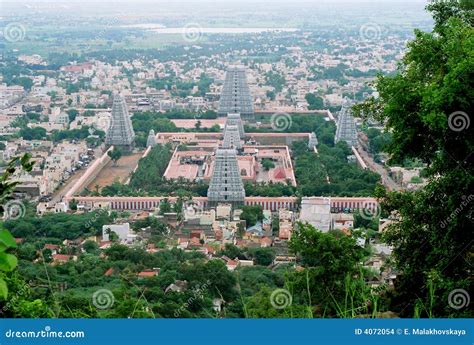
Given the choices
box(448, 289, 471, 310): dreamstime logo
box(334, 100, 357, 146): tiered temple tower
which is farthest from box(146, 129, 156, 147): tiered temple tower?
box(448, 289, 471, 310): dreamstime logo

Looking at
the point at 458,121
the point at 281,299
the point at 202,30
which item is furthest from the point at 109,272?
the point at 202,30

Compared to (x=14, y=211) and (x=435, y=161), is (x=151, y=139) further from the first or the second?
(x=435, y=161)

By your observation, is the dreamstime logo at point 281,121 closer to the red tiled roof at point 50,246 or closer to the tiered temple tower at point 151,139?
the tiered temple tower at point 151,139

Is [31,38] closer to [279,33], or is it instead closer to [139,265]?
[279,33]
